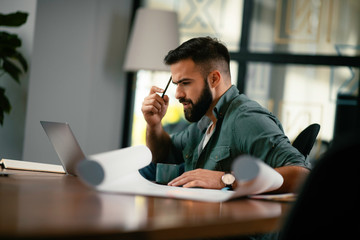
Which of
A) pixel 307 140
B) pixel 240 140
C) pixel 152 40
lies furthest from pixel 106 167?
pixel 152 40

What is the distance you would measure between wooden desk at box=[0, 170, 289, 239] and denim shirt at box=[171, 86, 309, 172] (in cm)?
49

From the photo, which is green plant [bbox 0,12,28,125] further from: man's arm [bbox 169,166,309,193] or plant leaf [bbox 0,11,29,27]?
man's arm [bbox 169,166,309,193]

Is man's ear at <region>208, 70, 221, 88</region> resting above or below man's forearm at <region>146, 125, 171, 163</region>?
above

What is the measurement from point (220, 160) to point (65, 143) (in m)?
0.61

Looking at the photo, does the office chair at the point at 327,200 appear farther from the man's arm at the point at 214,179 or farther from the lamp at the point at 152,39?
the lamp at the point at 152,39

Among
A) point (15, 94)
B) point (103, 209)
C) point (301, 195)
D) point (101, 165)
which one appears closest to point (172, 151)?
point (101, 165)

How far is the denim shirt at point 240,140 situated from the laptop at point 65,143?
0.55 meters

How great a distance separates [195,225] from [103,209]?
7.3 inches

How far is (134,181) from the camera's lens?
139cm

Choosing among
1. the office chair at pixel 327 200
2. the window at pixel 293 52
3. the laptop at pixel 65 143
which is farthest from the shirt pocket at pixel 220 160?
the window at pixel 293 52

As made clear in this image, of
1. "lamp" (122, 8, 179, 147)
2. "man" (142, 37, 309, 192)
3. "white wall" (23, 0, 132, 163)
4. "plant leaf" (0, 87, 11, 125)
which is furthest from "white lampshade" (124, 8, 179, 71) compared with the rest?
"man" (142, 37, 309, 192)

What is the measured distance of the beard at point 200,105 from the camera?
2.26 meters

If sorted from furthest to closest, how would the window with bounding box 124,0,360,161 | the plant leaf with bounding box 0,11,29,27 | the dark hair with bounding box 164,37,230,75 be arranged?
the window with bounding box 124,0,360,161
the plant leaf with bounding box 0,11,29,27
the dark hair with bounding box 164,37,230,75

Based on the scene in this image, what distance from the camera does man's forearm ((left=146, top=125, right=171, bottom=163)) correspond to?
2396 millimetres
